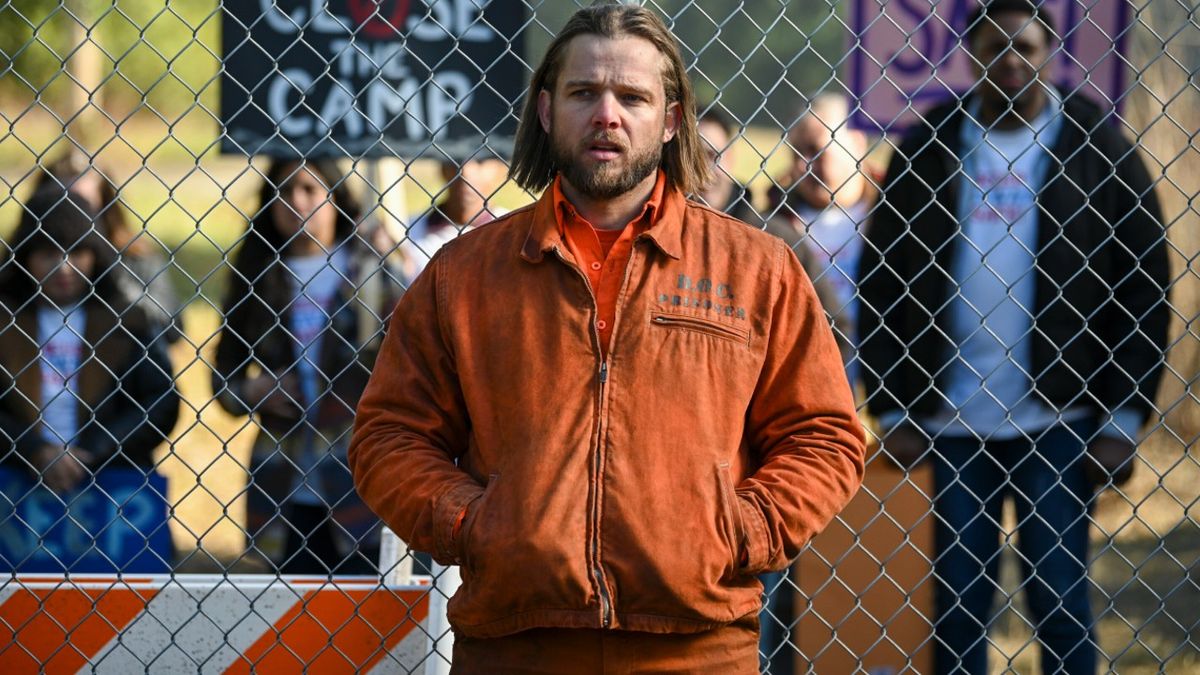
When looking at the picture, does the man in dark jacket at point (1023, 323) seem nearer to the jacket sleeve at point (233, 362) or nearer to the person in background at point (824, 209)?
the person in background at point (824, 209)

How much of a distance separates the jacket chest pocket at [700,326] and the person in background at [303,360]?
243 cm

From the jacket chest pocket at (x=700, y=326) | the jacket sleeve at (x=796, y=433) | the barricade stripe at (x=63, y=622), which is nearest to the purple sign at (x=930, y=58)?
the jacket sleeve at (x=796, y=433)

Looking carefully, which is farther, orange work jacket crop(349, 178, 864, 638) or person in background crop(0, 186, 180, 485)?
person in background crop(0, 186, 180, 485)

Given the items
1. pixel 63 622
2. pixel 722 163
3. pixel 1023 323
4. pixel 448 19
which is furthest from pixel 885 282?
pixel 63 622

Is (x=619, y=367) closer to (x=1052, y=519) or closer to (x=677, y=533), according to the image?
(x=677, y=533)

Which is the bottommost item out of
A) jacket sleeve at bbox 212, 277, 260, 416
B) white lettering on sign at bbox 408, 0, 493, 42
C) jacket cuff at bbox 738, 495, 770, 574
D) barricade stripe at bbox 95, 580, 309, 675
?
jacket sleeve at bbox 212, 277, 260, 416

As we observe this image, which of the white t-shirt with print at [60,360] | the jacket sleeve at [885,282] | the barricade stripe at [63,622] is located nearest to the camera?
the barricade stripe at [63,622]

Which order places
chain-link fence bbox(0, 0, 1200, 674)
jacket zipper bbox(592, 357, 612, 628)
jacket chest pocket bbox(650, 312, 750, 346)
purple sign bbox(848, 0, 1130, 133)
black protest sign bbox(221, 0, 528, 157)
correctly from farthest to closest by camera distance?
1. purple sign bbox(848, 0, 1130, 133)
2. black protest sign bbox(221, 0, 528, 157)
3. chain-link fence bbox(0, 0, 1200, 674)
4. jacket chest pocket bbox(650, 312, 750, 346)
5. jacket zipper bbox(592, 357, 612, 628)

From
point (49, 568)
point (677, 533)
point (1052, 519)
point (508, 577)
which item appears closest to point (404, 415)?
point (508, 577)

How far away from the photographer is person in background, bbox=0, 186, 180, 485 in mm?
4809

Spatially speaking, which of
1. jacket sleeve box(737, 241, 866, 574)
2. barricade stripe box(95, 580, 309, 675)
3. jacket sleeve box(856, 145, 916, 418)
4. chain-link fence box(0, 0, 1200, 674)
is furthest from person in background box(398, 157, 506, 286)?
jacket sleeve box(737, 241, 866, 574)

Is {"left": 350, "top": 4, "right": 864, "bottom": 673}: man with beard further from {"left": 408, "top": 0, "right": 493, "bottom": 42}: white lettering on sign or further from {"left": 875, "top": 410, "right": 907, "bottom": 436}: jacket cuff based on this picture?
{"left": 875, "top": 410, "right": 907, "bottom": 436}: jacket cuff

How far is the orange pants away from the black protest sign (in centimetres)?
171

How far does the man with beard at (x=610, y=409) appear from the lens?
8.29 ft
